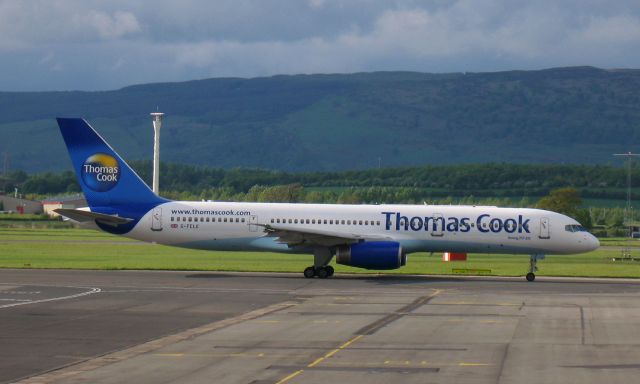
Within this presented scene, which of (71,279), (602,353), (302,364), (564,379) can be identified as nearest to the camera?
(564,379)

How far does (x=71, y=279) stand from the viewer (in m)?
48.2

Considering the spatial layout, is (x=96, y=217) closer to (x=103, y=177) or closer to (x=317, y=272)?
(x=103, y=177)

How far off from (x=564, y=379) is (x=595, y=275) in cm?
3316

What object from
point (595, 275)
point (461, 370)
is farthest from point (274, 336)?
point (595, 275)

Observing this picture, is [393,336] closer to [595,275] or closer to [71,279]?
[71,279]

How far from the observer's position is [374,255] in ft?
168

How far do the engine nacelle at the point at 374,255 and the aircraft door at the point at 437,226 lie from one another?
2.27 m

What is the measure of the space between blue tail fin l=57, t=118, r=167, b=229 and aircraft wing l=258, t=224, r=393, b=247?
248 inches

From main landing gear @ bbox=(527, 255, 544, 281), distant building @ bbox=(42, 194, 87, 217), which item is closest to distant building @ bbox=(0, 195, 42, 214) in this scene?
distant building @ bbox=(42, 194, 87, 217)

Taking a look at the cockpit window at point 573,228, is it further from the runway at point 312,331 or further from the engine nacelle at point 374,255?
the engine nacelle at point 374,255

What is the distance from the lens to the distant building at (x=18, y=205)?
16350 cm

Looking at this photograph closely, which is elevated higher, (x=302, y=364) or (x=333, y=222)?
(x=333, y=222)

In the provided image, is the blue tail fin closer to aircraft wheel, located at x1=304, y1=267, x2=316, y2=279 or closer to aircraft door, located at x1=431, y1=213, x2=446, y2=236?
aircraft wheel, located at x1=304, y1=267, x2=316, y2=279

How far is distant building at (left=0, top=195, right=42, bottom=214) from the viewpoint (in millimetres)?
163500
